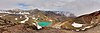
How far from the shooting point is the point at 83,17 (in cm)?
860

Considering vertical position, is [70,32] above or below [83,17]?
below

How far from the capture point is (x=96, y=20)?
8.27m

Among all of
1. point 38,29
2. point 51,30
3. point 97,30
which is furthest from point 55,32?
point 97,30

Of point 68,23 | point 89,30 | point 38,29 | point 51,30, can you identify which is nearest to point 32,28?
point 38,29

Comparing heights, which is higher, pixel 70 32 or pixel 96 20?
pixel 96 20

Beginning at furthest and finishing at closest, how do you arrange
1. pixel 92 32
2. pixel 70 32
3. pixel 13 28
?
pixel 13 28, pixel 70 32, pixel 92 32

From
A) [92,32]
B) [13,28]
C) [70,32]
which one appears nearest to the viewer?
[92,32]

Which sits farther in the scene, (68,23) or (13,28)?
(13,28)

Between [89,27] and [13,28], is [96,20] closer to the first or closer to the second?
[89,27]

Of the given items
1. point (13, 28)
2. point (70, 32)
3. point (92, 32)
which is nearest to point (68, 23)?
point (70, 32)

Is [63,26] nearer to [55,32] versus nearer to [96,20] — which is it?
[55,32]

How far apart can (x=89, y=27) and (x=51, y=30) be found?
153 centimetres

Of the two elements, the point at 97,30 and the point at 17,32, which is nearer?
the point at 97,30

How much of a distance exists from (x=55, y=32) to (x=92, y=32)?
1382 millimetres
